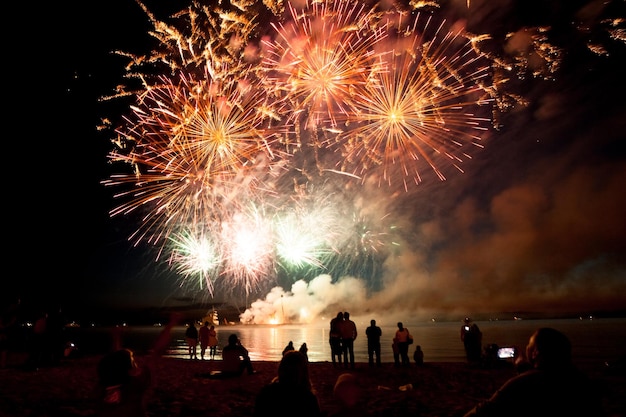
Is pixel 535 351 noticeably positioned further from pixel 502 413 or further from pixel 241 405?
pixel 241 405

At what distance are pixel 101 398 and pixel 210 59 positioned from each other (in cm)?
1277

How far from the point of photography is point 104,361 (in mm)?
3553

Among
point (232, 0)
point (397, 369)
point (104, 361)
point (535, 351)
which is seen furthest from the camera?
point (397, 369)

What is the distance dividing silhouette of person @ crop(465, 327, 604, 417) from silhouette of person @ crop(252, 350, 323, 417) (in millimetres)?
1114

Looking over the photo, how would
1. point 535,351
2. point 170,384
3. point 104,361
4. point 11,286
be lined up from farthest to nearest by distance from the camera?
point 11,286
point 170,384
point 104,361
point 535,351

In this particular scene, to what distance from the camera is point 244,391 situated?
9.82m

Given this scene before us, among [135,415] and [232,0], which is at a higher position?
[232,0]

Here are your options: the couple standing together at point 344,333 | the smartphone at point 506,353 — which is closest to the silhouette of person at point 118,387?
the couple standing together at point 344,333

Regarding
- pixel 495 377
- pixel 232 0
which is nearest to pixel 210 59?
pixel 232 0

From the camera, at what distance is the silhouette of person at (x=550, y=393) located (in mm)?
2689

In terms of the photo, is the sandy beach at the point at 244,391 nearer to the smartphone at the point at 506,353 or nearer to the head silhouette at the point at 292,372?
the smartphone at the point at 506,353

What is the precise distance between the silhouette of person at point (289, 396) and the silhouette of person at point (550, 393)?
1.11 meters

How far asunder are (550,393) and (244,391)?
8.42 m

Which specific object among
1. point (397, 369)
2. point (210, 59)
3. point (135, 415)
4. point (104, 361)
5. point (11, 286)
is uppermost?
point (210, 59)
